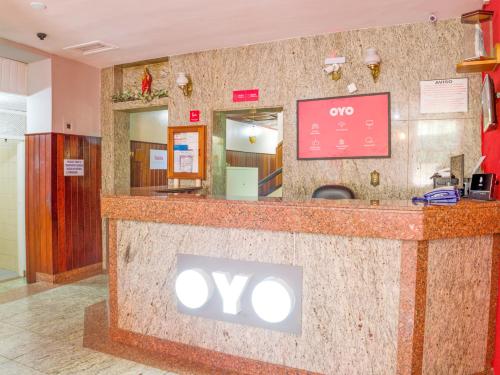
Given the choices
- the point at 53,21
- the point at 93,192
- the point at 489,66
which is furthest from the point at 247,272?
the point at 93,192

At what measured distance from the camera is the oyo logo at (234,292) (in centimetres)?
212

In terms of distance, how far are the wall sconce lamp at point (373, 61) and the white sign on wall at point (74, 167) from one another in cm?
403

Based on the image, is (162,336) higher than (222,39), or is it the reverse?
(222,39)

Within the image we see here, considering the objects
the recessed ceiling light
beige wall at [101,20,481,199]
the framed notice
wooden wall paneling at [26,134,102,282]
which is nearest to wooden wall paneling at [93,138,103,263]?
wooden wall paneling at [26,134,102,282]

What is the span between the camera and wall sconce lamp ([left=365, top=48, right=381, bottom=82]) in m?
3.98

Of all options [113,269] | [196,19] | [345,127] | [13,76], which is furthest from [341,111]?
[13,76]

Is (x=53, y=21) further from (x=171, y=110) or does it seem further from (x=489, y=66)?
(x=489, y=66)

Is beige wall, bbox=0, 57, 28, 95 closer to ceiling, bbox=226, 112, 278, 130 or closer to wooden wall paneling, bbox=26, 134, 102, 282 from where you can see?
wooden wall paneling, bbox=26, 134, 102, 282

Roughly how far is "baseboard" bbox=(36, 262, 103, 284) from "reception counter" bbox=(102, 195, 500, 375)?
3186 millimetres

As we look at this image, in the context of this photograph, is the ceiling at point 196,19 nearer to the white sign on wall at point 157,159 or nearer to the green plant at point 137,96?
the green plant at point 137,96

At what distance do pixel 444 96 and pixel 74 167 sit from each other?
15.5 feet

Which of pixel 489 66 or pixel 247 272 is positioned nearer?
pixel 247 272

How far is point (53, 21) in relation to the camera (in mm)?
3955

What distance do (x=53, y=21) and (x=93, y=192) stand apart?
2.48 m
